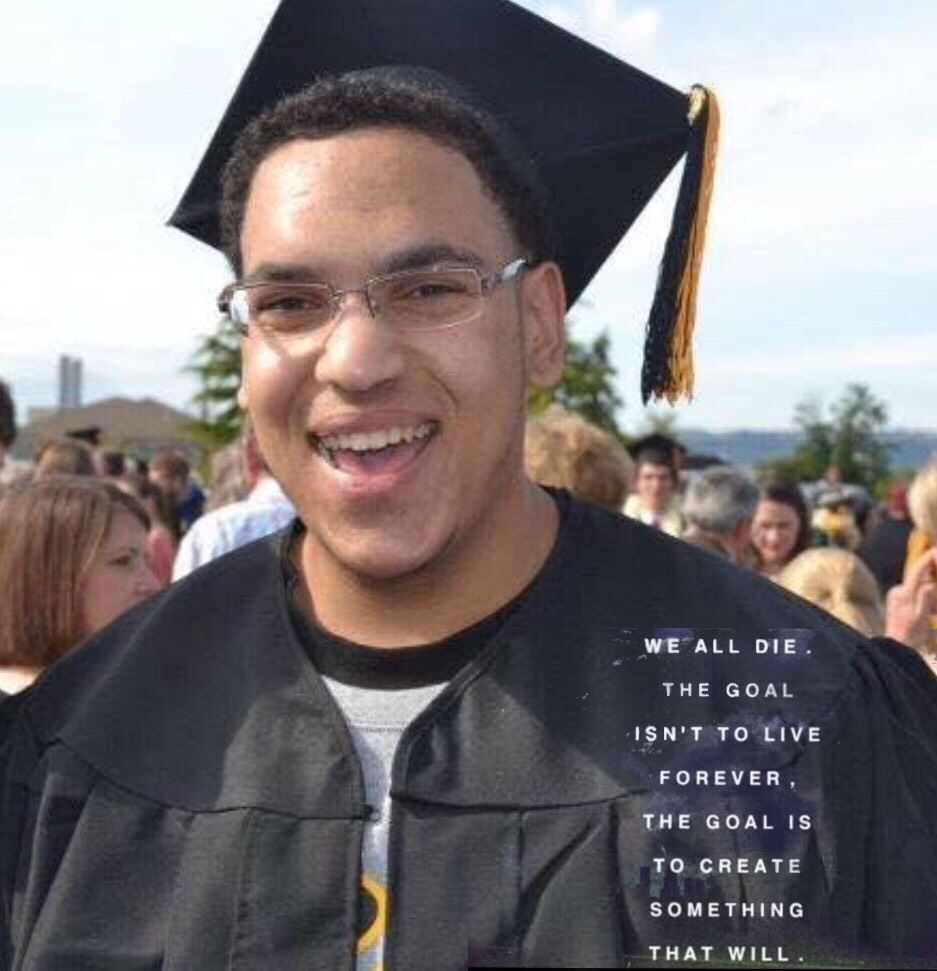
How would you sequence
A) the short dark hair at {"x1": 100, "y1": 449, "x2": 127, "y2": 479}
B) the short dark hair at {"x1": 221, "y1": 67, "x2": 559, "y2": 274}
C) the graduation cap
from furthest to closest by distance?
the short dark hair at {"x1": 100, "y1": 449, "x2": 127, "y2": 479}
the graduation cap
the short dark hair at {"x1": 221, "y1": 67, "x2": 559, "y2": 274}

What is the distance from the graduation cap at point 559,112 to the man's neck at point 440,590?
15.7 inches

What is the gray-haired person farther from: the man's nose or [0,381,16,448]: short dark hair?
the man's nose

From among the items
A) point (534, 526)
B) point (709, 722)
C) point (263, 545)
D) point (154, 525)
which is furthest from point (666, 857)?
point (154, 525)

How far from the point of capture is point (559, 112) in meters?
2.22

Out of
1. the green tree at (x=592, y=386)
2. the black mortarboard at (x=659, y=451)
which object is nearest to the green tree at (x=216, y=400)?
the green tree at (x=592, y=386)

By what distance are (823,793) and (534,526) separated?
1.64 feet

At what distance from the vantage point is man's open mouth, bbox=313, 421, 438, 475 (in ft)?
6.23

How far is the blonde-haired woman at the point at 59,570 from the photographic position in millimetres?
3641

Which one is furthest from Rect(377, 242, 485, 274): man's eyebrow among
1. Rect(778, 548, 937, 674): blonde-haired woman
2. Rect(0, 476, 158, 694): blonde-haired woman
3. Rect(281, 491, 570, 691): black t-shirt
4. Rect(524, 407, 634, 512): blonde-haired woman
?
Rect(524, 407, 634, 512): blonde-haired woman

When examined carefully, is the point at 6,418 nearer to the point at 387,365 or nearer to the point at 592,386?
the point at 387,365

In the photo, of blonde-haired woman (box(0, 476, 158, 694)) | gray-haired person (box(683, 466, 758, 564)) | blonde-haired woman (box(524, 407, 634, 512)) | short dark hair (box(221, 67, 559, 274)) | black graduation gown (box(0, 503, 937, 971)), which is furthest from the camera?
gray-haired person (box(683, 466, 758, 564))

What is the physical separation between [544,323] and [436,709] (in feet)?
1.69

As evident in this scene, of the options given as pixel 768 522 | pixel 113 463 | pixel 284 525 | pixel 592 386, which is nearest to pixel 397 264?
pixel 284 525

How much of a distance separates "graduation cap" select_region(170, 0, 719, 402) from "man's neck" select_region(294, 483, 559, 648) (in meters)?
0.40
